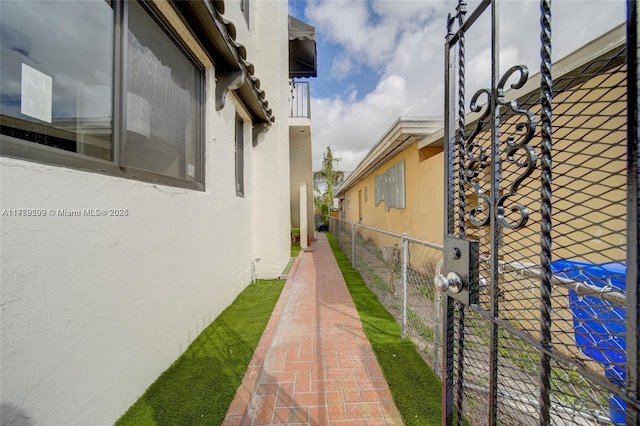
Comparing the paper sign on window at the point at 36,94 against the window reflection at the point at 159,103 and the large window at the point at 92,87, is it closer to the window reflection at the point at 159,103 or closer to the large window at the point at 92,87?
the large window at the point at 92,87

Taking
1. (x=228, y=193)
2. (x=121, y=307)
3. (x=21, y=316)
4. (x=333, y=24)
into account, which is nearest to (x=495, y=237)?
(x=21, y=316)

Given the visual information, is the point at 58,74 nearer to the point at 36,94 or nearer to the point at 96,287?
the point at 36,94

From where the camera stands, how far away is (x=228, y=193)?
421cm

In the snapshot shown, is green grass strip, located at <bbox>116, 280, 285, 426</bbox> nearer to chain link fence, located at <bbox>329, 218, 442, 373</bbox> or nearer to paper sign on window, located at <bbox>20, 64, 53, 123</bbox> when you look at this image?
chain link fence, located at <bbox>329, 218, 442, 373</bbox>

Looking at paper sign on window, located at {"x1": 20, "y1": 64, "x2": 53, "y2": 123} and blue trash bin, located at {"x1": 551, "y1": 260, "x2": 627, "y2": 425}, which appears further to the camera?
paper sign on window, located at {"x1": 20, "y1": 64, "x2": 53, "y2": 123}

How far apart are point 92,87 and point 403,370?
3527mm

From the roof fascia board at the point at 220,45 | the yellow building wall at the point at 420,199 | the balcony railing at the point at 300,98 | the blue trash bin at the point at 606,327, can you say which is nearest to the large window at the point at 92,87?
the roof fascia board at the point at 220,45

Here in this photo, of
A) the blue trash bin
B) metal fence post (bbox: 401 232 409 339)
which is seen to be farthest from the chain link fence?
the blue trash bin

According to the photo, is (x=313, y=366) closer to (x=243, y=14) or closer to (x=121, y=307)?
(x=121, y=307)

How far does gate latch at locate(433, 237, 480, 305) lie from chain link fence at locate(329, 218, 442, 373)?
1.01m

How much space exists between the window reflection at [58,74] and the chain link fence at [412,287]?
278 cm

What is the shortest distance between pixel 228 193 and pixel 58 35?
2601 mm

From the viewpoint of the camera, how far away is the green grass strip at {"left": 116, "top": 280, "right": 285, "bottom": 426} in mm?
2025

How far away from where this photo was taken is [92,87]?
1961mm
